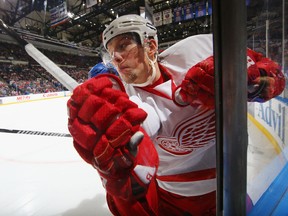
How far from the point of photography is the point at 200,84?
432 mm

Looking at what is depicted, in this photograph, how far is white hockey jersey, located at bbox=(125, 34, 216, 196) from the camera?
1.82 feet

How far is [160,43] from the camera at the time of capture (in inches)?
24.9

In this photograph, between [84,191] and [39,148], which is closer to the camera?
[84,191]

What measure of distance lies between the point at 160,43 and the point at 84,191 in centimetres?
102

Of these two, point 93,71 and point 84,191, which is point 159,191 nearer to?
point 93,71

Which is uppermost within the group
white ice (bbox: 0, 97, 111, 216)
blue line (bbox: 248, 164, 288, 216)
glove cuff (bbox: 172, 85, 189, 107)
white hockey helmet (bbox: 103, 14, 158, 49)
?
white hockey helmet (bbox: 103, 14, 158, 49)

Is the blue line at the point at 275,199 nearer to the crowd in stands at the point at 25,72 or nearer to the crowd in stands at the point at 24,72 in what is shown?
the crowd in stands at the point at 24,72

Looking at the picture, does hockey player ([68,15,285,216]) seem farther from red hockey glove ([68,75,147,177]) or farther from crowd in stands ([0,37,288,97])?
crowd in stands ([0,37,288,97])

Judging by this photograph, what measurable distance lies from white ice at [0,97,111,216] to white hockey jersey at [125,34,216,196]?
0.57 m

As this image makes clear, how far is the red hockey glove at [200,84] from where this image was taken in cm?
42

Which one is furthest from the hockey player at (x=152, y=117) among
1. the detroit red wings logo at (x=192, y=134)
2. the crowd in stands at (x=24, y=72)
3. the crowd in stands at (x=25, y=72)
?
the crowd in stands at (x=25, y=72)

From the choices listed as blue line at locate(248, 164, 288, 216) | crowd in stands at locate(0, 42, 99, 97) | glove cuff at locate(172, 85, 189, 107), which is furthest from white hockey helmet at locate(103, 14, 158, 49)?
crowd in stands at locate(0, 42, 99, 97)

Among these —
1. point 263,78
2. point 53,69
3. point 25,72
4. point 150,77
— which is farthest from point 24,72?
point 263,78

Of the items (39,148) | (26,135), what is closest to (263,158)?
(39,148)
